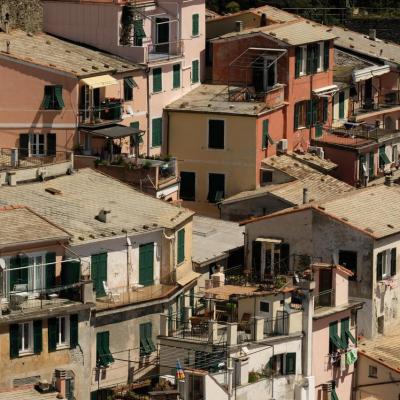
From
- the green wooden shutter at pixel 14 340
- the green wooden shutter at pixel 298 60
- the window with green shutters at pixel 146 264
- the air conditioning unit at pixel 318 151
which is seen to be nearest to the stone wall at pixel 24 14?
the green wooden shutter at pixel 298 60

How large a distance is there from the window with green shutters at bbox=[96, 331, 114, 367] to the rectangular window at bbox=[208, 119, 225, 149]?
71.8 ft

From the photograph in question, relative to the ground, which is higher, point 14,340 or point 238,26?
point 238,26

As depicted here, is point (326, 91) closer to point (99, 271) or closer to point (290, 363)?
point (290, 363)

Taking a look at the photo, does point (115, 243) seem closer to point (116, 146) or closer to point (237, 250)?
point (237, 250)

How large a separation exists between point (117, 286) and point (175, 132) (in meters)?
21.1

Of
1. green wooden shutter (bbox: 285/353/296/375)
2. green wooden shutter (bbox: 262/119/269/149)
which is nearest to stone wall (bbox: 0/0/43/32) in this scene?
green wooden shutter (bbox: 262/119/269/149)

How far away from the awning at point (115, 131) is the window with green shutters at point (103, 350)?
55.0 ft

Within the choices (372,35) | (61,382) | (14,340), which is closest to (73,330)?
(14,340)

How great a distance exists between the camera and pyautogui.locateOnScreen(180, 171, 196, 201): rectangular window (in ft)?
353

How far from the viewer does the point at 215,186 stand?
352 feet

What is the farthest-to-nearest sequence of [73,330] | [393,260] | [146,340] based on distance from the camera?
[393,260] < [146,340] < [73,330]

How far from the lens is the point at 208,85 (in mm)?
112062

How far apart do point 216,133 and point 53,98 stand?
852 centimetres

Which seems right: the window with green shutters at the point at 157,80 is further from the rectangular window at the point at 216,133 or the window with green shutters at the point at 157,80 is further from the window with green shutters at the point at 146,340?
the window with green shutters at the point at 146,340
